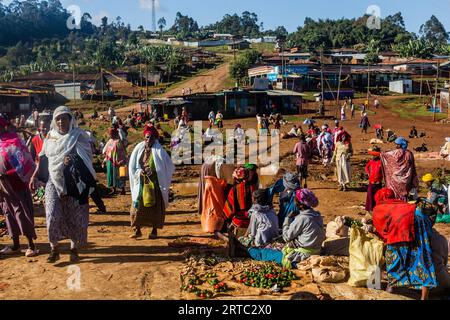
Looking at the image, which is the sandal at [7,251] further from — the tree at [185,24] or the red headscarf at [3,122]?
the tree at [185,24]

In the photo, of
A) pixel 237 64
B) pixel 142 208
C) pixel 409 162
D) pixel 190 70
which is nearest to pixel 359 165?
pixel 409 162

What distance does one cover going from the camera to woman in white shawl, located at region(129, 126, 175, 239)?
793 cm

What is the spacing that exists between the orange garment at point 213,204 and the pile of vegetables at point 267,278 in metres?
1.88

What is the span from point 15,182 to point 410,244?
16.4 ft

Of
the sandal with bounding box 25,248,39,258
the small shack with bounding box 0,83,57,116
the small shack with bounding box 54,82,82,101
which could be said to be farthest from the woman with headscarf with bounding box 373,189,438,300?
the small shack with bounding box 54,82,82,101

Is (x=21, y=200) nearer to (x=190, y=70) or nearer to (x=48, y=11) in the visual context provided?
(x=190, y=70)

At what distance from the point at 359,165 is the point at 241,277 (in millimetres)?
13356

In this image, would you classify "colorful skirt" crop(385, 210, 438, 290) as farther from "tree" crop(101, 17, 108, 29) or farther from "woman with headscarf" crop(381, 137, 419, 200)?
"tree" crop(101, 17, 108, 29)

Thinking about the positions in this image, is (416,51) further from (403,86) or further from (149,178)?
(149,178)

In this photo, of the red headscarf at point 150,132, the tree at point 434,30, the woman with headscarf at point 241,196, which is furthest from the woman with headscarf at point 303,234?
the tree at point 434,30

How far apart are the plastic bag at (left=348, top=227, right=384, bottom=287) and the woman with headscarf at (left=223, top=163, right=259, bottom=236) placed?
7.04 ft

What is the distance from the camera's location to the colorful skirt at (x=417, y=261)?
5652 millimetres
